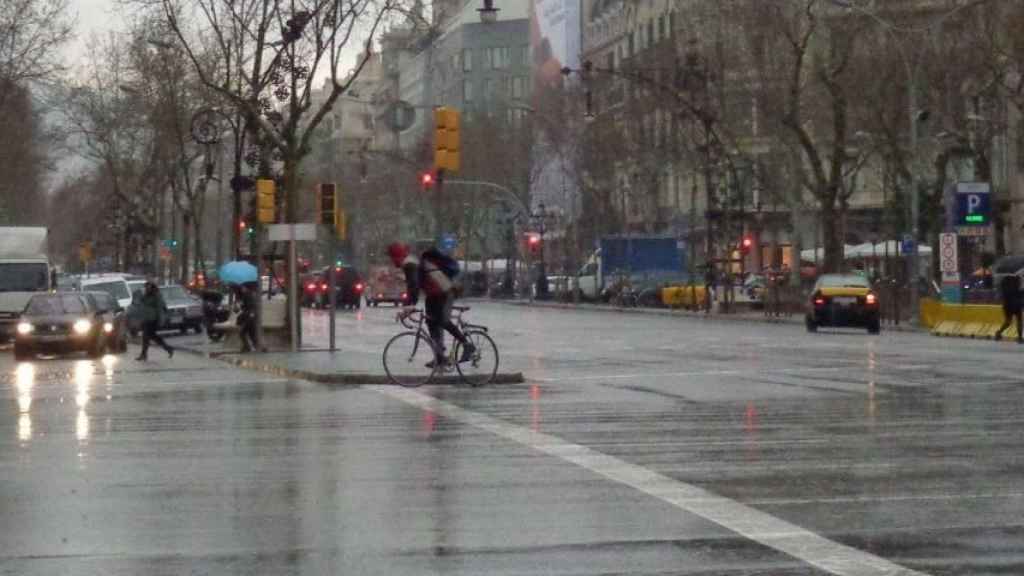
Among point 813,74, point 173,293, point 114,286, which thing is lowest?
point 173,293

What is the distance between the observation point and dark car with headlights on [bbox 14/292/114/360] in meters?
40.8

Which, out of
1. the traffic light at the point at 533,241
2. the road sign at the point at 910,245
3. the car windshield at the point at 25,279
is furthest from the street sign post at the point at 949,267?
the traffic light at the point at 533,241

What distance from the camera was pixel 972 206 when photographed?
51.1 metres

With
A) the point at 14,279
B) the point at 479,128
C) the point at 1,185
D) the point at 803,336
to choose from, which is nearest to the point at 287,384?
the point at 803,336

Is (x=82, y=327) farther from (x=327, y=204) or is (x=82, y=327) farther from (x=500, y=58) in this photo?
(x=500, y=58)

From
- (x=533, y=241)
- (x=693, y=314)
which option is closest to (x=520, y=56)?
(x=533, y=241)

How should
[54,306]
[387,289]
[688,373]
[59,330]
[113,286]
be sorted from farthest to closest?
[387,289], [113,286], [54,306], [59,330], [688,373]

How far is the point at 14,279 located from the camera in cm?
4981

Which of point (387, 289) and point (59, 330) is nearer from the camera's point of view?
point (59, 330)

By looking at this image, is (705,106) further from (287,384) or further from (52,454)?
(52,454)

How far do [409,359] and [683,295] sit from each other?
5494 centimetres

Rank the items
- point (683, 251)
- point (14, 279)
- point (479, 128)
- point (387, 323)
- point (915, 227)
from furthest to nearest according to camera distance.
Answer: point (479, 128) < point (683, 251) < point (387, 323) < point (915, 227) < point (14, 279)

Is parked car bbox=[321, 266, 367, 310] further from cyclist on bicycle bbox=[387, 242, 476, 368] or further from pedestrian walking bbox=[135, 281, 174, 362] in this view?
cyclist on bicycle bbox=[387, 242, 476, 368]

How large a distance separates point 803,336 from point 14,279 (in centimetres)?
2023
